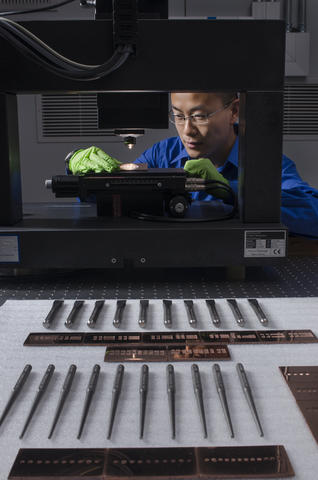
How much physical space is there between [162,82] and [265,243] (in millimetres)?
350

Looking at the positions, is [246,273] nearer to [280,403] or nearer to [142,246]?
[142,246]

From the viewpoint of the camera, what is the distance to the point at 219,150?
1841 mm

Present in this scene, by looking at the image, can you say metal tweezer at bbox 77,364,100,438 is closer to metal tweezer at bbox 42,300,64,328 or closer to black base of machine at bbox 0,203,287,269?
metal tweezer at bbox 42,300,64,328

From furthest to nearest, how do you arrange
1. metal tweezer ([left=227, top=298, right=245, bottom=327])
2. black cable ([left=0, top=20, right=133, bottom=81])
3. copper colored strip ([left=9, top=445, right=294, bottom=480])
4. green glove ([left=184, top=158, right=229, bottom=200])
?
1. green glove ([left=184, top=158, right=229, bottom=200])
2. black cable ([left=0, top=20, right=133, bottom=81])
3. metal tweezer ([left=227, top=298, right=245, bottom=327])
4. copper colored strip ([left=9, top=445, right=294, bottom=480])

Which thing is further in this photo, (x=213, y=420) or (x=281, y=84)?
(x=281, y=84)

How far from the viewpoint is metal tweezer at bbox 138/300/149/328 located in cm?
67

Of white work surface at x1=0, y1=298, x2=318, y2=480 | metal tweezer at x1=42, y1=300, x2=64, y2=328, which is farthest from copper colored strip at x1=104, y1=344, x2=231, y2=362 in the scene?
metal tweezer at x1=42, y1=300, x2=64, y2=328

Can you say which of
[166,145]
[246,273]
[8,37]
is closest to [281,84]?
[246,273]

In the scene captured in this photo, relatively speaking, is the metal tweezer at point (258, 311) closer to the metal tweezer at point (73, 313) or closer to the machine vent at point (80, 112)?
the metal tweezer at point (73, 313)

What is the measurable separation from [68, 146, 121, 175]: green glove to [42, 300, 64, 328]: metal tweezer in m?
0.44

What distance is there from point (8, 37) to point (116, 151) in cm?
160

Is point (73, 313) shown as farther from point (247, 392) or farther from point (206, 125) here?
point (206, 125)

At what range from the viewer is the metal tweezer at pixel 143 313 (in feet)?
2.19

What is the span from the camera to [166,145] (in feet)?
7.27
